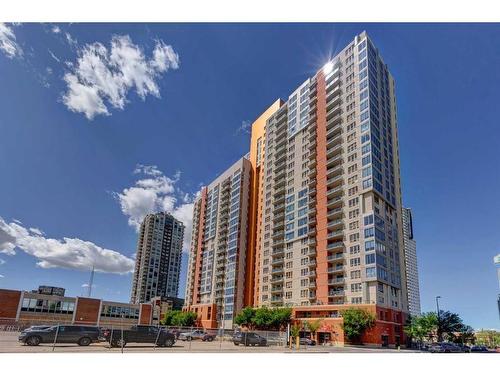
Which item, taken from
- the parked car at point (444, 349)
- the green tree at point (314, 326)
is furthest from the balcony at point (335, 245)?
the parked car at point (444, 349)

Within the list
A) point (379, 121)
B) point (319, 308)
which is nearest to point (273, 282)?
point (319, 308)

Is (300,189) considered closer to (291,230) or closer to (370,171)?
(291,230)

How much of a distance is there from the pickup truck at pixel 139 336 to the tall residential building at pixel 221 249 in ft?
242

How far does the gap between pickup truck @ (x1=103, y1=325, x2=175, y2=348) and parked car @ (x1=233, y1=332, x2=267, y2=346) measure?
36.1ft

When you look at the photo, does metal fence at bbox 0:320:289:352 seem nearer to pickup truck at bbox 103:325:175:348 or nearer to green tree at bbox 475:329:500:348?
pickup truck at bbox 103:325:175:348

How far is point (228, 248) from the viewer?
382ft

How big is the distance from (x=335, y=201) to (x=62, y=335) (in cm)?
6082

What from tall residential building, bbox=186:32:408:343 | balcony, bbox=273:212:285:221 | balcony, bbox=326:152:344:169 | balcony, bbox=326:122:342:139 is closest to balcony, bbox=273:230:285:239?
tall residential building, bbox=186:32:408:343

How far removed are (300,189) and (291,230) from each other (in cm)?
1037

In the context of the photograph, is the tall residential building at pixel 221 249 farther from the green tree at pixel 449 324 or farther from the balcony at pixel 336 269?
the green tree at pixel 449 324

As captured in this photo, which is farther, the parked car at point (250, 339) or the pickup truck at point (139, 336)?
the parked car at point (250, 339)

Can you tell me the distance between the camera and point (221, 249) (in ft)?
395

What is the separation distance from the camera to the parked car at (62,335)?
3011 cm

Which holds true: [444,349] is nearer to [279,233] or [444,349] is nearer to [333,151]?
[333,151]
